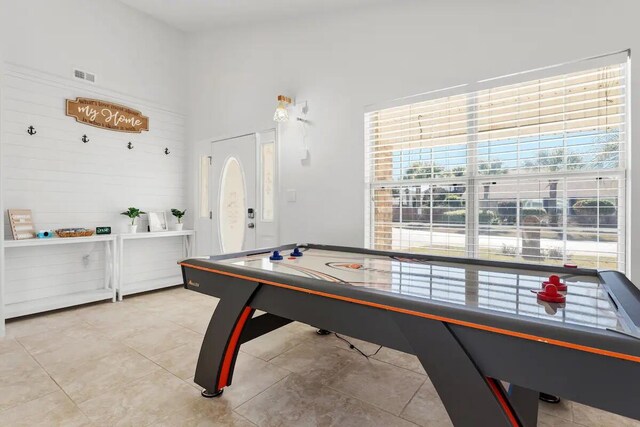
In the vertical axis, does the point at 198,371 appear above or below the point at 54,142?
below

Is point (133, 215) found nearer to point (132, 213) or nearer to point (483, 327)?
point (132, 213)

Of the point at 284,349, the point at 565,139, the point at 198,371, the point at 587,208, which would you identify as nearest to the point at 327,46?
the point at 565,139

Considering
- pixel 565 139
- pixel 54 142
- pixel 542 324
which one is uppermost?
pixel 54 142

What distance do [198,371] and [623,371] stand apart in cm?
205

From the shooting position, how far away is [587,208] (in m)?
2.36

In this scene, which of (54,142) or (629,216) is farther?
(54,142)

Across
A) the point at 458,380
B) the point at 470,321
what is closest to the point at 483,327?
the point at 470,321

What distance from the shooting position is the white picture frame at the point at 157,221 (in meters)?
4.48

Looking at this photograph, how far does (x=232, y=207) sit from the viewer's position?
455 centimetres

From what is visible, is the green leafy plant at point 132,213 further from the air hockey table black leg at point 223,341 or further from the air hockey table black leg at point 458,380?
the air hockey table black leg at point 458,380

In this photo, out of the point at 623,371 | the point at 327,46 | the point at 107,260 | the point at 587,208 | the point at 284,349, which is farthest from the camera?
the point at 107,260

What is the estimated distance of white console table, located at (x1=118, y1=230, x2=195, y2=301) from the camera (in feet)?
13.4

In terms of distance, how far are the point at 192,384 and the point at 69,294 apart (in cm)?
270

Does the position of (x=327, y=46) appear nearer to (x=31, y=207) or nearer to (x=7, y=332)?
(x=31, y=207)
